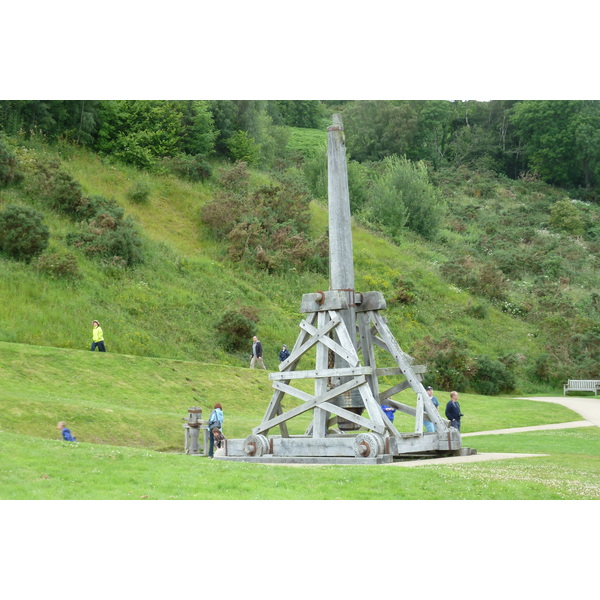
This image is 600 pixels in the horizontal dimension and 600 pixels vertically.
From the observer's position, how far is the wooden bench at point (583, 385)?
40062mm

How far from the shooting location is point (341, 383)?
16.2 m

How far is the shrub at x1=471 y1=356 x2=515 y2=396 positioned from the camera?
39.3m

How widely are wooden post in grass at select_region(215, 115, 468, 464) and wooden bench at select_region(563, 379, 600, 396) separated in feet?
83.1

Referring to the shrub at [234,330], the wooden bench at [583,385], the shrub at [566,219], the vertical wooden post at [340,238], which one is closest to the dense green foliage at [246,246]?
the shrub at [566,219]

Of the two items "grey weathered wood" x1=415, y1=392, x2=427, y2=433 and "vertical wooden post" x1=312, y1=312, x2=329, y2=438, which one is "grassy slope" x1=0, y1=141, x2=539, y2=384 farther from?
"grey weathered wood" x1=415, y1=392, x2=427, y2=433

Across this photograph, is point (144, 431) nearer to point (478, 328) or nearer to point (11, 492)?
point (11, 492)

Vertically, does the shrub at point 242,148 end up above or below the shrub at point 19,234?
above

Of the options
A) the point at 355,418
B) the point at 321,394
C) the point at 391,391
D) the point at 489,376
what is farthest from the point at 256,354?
the point at 355,418

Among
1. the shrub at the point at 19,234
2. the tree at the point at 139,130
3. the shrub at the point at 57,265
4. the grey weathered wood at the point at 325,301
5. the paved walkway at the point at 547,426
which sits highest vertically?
the tree at the point at 139,130

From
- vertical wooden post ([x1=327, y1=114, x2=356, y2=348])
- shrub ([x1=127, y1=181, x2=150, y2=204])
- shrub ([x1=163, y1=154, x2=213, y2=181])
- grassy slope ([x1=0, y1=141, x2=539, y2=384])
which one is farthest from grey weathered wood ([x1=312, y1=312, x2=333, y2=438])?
shrub ([x1=163, y1=154, x2=213, y2=181])

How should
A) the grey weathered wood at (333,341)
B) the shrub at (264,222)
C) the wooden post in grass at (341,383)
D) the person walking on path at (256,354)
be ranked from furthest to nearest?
the shrub at (264,222), the person walking on path at (256,354), the grey weathered wood at (333,341), the wooden post in grass at (341,383)

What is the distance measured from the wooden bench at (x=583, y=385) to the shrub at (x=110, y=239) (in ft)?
74.7

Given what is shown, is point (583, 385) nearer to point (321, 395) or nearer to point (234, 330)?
point (234, 330)

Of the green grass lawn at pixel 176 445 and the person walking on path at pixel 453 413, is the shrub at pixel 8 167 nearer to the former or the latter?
the green grass lawn at pixel 176 445
